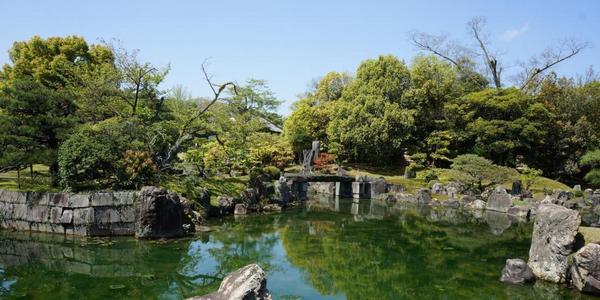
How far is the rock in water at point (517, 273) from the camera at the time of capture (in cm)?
1123

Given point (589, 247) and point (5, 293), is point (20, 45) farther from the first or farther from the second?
point (589, 247)

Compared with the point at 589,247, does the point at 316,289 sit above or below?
below

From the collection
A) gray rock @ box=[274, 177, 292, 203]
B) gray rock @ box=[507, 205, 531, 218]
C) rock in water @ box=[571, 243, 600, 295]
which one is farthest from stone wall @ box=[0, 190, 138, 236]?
gray rock @ box=[507, 205, 531, 218]

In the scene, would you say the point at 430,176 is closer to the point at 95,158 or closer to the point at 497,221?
the point at 497,221

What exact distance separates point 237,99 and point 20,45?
65.2ft

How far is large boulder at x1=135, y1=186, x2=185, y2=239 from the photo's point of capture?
14.3 m

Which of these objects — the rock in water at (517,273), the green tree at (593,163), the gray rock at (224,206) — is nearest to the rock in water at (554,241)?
the rock in water at (517,273)

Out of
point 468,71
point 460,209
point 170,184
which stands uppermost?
point 468,71

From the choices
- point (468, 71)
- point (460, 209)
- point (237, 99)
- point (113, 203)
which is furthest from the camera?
point (468, 71)

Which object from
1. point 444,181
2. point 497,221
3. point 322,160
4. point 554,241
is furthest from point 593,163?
point 554,241

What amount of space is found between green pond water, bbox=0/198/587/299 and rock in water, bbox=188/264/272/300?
11.9 feet

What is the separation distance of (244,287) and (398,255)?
9.28 m

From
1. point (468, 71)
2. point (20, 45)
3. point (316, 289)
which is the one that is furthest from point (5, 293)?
point (468, 71)

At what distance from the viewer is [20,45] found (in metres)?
33.8
